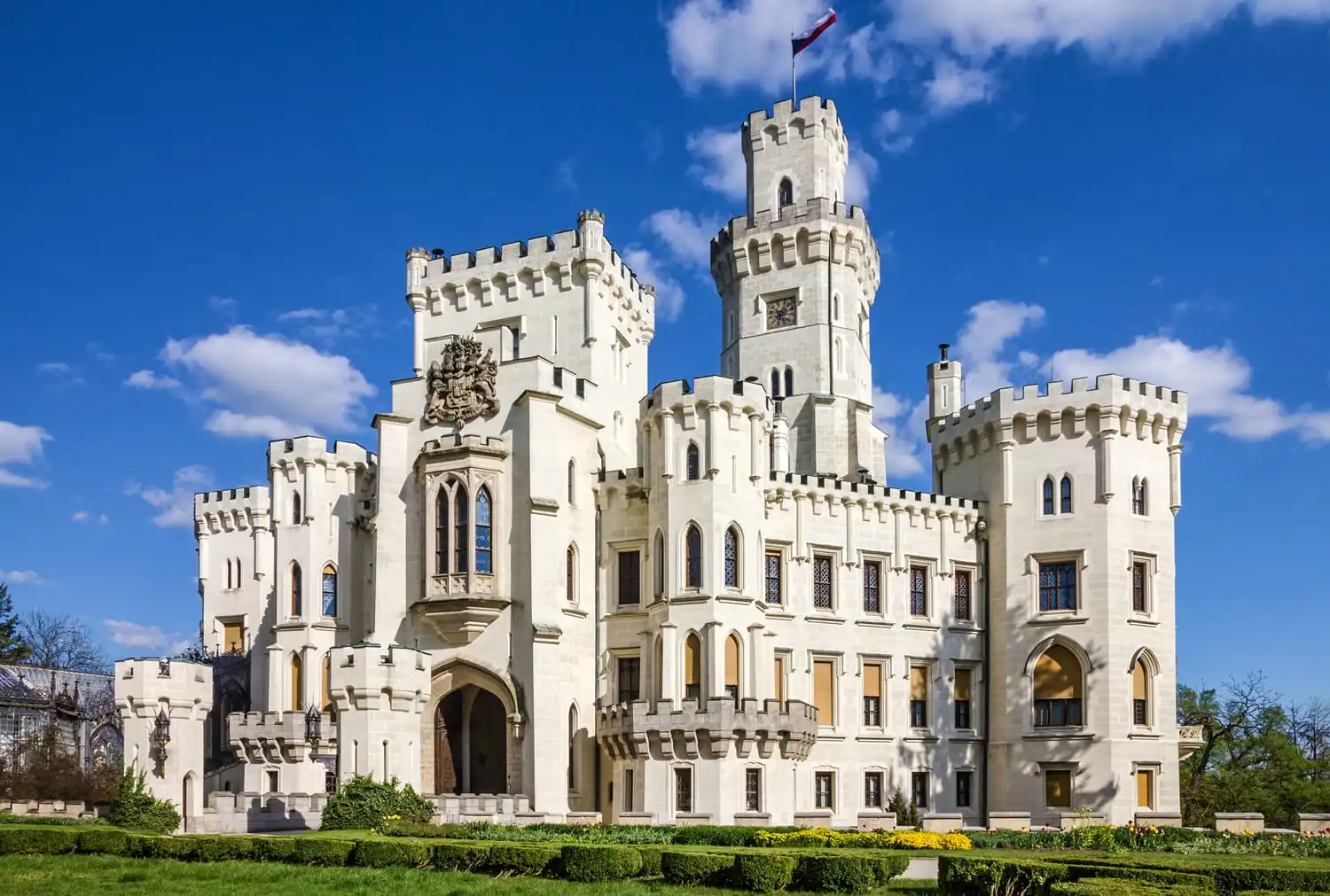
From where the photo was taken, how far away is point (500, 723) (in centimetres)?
4544

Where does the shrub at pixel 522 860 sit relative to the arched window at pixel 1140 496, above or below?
below

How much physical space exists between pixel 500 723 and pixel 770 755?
922cm

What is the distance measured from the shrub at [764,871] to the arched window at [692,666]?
18699mm

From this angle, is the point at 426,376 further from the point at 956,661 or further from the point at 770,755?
the point at 956,661

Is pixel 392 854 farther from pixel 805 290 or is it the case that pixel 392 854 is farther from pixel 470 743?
pixel 805 290

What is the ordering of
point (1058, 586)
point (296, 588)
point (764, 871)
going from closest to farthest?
point (764, 871)
point (1058, 586)
point (296, 588)

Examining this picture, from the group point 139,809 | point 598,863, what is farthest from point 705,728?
point 598,863

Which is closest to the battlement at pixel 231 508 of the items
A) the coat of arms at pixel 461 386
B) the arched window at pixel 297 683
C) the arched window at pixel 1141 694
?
the arched window at pixel 297 683

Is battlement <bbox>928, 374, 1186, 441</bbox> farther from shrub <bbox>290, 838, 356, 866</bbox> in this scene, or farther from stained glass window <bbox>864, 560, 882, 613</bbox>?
shrub <bbox>290, 838, 356, 866</bbox>

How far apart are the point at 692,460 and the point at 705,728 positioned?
8498 mm

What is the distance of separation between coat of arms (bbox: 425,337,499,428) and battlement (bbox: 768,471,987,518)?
1000cm

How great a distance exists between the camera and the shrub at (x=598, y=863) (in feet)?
81.0

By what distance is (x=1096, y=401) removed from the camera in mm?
47312

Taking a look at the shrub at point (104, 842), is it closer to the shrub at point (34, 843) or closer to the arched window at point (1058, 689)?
the shrub at point (34, 843)
